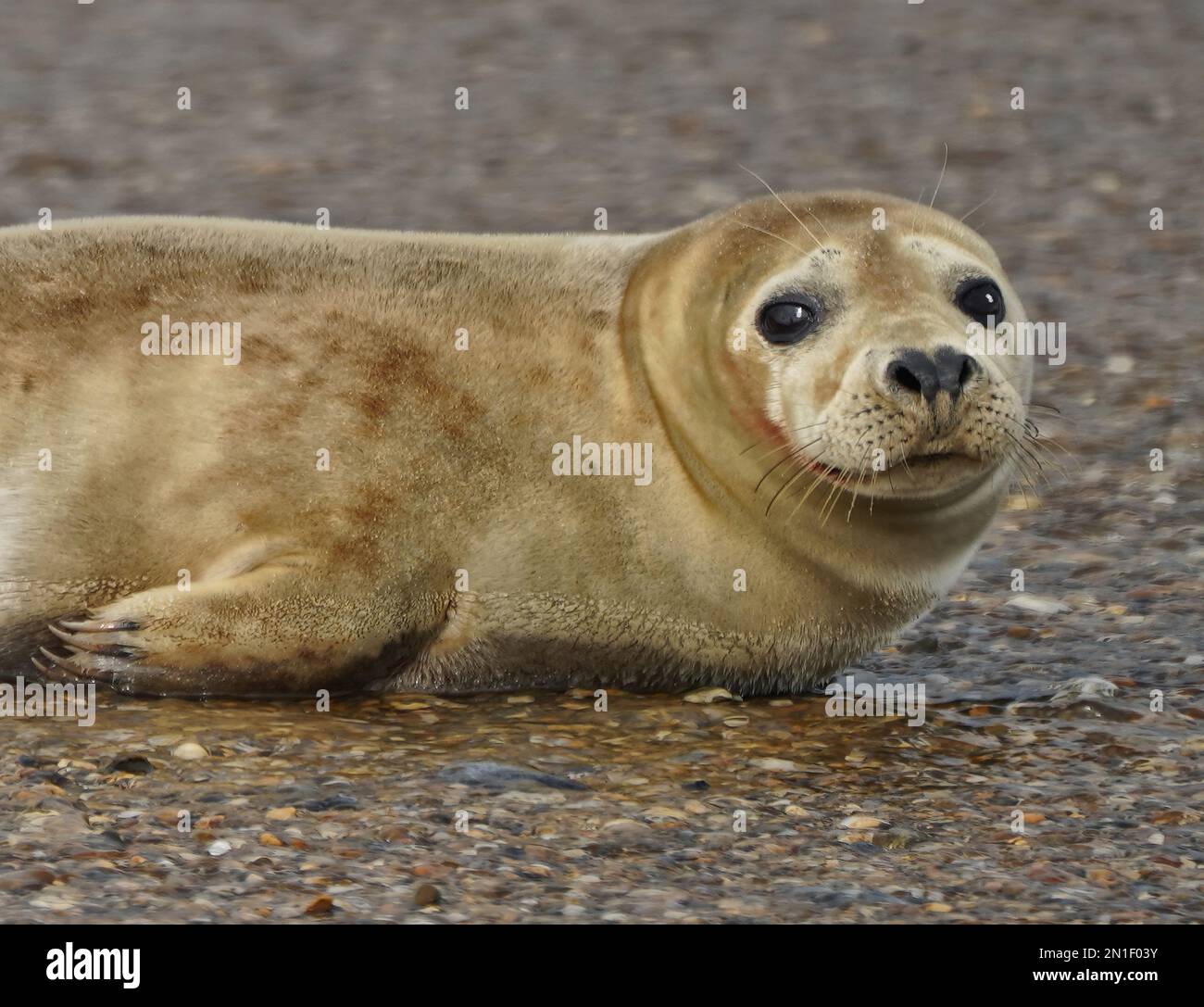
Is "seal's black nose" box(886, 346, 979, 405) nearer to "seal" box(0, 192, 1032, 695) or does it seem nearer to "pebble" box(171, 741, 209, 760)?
"seal" box(0, 192, 1032, 695)

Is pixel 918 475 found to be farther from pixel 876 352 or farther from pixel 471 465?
pixel 471 465

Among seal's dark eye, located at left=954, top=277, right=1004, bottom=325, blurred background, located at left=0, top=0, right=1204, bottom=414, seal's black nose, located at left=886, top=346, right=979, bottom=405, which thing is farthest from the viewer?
blurred background, located at left=0, top=0, right=1204, bottom=414

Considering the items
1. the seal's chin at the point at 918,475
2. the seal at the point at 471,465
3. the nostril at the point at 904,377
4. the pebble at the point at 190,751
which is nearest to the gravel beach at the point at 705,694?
the pebble at the point at 190,751

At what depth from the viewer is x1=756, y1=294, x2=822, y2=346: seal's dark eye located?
5.11 metres

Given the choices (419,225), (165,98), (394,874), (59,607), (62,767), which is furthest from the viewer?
(165,98)

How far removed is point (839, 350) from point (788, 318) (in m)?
0.18

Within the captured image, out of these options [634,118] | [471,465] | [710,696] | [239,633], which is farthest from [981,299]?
[634,118]

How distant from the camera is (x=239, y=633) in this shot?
16.4ft

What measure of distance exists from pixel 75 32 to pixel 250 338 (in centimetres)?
857

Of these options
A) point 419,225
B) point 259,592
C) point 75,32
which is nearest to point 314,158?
point 419,225

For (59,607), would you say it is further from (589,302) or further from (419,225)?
(419,225)

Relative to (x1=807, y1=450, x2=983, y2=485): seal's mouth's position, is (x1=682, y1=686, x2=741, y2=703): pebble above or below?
below

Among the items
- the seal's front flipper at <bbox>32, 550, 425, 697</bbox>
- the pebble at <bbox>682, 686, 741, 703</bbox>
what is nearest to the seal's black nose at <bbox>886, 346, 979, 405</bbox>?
the pebble at <bbox>682, 686, 741, 703</bbox>

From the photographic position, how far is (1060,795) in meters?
4.86
